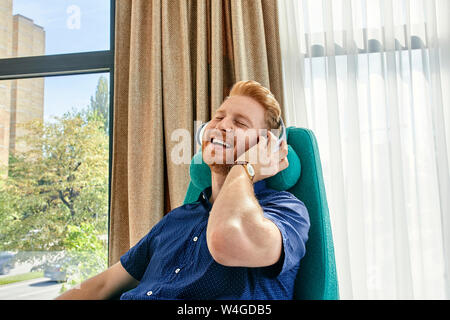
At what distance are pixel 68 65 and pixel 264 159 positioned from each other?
1.68 meters

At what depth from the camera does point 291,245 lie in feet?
2.70

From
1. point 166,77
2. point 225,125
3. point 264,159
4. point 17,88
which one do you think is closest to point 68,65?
point 17,88

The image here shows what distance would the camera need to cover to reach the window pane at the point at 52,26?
7.45ft

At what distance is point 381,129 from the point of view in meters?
1.73

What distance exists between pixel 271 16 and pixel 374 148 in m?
0.81

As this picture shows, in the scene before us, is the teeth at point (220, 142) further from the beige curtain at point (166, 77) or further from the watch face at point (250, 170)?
the beige curtain at point (166, 77)

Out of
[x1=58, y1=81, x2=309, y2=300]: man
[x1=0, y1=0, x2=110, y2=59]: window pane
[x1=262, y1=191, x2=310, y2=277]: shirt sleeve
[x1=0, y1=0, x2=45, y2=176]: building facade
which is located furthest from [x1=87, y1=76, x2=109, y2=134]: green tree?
[x1=262, y1=191, x2=310, y2=277]: shirt sleeve

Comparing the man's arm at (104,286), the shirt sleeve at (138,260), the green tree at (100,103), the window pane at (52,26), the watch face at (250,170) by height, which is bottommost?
the man's arm at (104,286)

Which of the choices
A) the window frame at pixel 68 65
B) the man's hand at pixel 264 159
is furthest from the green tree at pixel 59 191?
the man's hand at pixel 264 159

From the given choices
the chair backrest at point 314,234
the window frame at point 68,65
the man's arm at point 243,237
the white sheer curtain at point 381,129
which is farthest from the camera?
the window frame at point 68,65

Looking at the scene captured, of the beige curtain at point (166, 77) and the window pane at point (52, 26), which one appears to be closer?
the beige curtain at point (166, 77)

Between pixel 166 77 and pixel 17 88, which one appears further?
pixel 17 88

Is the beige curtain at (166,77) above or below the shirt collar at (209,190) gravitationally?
above

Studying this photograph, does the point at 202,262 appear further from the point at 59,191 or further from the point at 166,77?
the point at 59,191
